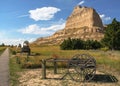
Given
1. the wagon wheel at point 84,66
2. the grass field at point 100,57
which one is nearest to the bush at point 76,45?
the grass field at point 100,57

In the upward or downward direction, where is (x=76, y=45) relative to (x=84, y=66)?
upward

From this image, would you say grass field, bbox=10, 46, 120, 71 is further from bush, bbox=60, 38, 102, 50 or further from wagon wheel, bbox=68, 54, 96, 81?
bush, bbox=60, 38, 102, 50

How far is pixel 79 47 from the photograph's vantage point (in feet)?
278

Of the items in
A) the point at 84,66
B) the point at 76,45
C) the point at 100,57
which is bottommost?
the point at 100,57

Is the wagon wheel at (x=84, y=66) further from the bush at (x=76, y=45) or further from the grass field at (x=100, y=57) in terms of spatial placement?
the bush at (x=76, y=45)

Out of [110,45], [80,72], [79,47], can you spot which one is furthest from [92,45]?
[80,72]

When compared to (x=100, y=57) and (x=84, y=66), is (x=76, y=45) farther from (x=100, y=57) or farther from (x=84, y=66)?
(x=84, y=66)

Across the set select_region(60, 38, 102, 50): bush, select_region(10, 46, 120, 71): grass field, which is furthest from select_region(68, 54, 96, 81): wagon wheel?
select_region(60, 38, 102, 50): bush

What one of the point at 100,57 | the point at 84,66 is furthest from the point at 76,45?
the point at 84,66

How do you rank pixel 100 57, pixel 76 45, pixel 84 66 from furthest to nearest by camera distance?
pixel 76 45, pixel 100 57, pixel 84 66

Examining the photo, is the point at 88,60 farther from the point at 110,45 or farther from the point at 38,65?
the point at 110,45

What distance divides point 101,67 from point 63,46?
58317mm

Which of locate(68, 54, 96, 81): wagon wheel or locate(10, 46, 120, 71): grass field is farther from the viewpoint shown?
locate(10, 46, 120, 71): grass field

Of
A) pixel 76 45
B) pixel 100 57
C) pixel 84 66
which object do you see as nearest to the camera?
pixel 84 66
